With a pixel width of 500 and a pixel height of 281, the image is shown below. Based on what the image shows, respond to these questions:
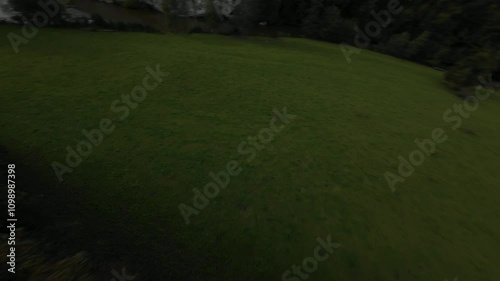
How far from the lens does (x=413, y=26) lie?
87.5 feet

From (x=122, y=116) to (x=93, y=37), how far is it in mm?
8724

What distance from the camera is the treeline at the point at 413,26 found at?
21844 mm

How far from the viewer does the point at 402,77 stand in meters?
16.7

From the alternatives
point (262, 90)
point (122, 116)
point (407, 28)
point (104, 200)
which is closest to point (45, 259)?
point (104, 200)

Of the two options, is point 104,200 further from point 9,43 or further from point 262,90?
point 9,43
